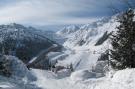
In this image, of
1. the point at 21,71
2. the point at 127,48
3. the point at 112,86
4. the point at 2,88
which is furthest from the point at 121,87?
the point at 21,71

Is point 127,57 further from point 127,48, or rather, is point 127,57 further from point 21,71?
point 21,71

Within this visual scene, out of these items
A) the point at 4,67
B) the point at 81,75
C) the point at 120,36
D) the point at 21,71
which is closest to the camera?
the point at 120,36

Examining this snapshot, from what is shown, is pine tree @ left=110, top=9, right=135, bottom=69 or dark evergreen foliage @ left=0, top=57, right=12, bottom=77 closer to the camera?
pine tree @ left=110, top=9, right=135, bottom=69

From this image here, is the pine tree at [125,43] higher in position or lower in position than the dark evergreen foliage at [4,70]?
higher

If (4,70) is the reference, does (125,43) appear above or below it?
above

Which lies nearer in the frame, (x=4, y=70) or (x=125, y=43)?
(x=125, y=43)

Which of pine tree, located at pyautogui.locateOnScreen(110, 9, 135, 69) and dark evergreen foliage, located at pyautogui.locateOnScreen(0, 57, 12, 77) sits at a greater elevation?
pine tree, located at pyautogui.locateOnScreen(110, 9, 135, 69)

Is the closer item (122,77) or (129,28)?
(122,77)

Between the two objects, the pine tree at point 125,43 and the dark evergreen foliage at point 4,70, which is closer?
the pine tree at point 125,43
